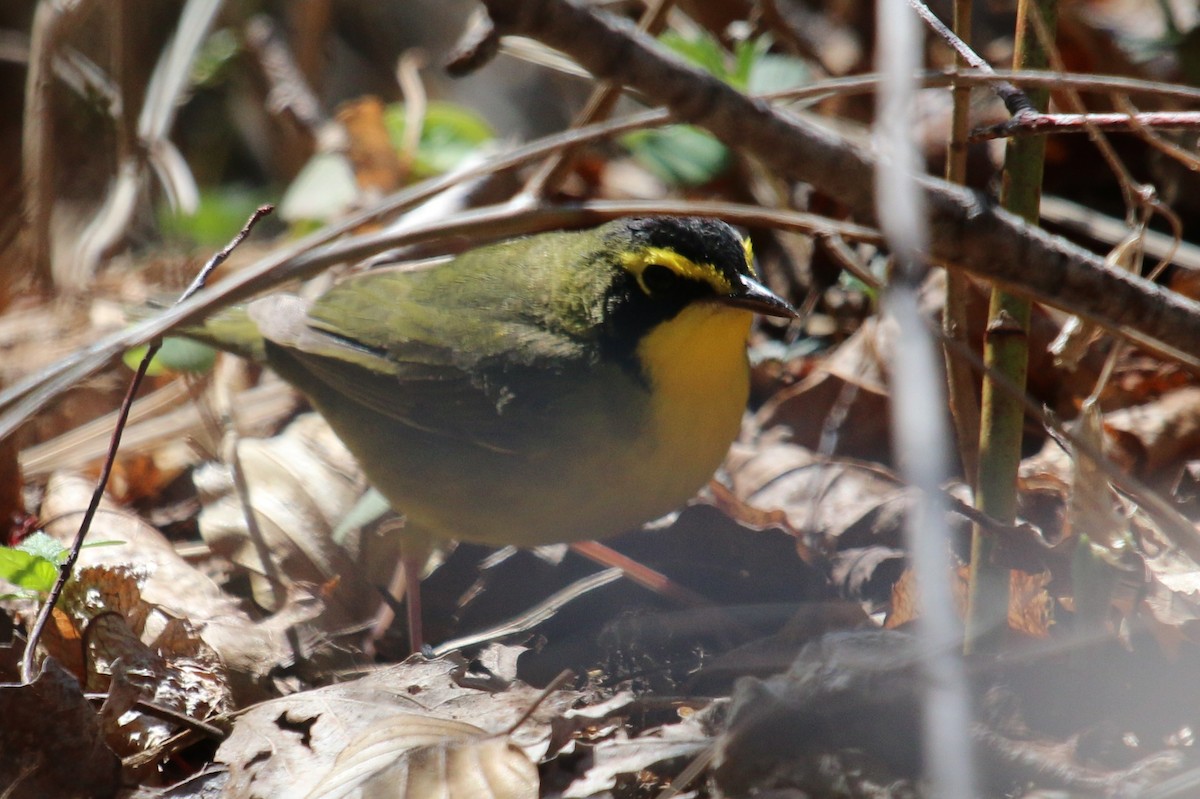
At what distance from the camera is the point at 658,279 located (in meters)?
3.29

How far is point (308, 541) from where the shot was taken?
3.77 m

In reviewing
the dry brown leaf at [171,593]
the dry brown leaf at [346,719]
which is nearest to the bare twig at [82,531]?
the dry brown leaf at [171,593]

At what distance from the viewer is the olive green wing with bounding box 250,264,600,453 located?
342 centimetres

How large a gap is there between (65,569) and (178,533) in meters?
1.44

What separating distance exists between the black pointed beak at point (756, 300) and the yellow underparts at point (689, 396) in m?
0.05

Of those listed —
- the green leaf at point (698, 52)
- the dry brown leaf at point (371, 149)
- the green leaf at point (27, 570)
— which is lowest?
the green leaf at point (27, 570)

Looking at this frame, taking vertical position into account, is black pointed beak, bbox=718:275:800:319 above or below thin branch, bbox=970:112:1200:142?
below

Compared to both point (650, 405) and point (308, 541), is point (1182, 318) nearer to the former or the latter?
point (650, 405)

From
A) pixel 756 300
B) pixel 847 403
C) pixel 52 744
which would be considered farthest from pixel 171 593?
pixel 847 403

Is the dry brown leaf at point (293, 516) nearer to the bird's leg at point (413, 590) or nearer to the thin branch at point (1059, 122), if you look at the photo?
the bird's leg at point (413, 590)

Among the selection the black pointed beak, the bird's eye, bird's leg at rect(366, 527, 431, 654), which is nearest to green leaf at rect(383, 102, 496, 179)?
bird's leg at rect(366, 527, 431, 654)

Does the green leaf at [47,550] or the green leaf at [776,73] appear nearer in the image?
the green leaf at [47,550]

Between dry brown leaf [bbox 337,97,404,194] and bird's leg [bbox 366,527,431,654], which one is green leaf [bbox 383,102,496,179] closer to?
dry brown leaf [bbox 337,97,404,194]

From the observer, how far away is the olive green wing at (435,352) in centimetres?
342
